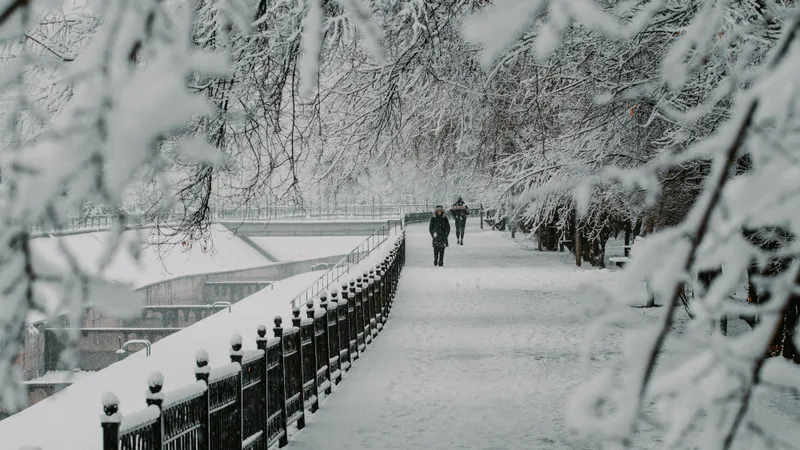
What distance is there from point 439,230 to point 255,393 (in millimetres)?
21154

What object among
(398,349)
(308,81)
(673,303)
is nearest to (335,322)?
(398,349)

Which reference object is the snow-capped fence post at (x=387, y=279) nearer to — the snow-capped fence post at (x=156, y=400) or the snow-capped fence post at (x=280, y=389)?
the snow-capped fence post at (x=280, y=389)

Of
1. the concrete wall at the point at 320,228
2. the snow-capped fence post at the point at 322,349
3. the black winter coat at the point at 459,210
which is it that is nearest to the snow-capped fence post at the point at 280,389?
the snow-capped fence post at the point at 322,349

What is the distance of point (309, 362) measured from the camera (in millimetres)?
10062

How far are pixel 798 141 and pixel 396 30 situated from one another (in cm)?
724

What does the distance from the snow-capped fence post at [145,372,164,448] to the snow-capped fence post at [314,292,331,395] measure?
517cm

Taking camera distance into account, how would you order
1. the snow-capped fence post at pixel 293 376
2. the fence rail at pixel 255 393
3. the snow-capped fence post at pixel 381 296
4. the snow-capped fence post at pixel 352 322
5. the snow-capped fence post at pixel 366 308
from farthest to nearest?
1. the snow-capped fence post at pixel 381 296
2. the snow-capped fence post at pixel 366 308
3. the snow-capped fence post at pixel 352 322
4. the snow-capped fence post at pixel 293 376
5. the fence rail at pixel 255 393

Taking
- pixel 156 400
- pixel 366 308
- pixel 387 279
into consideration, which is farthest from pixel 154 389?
pixel 387 279

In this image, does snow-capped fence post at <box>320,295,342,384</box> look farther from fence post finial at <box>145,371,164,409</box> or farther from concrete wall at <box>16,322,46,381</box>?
concrete wall at <box>16,322,46,381</box>

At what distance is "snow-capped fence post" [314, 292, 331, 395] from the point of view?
34.5 ft

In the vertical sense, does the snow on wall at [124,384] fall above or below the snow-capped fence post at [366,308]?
below

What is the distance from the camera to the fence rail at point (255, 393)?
200 inches

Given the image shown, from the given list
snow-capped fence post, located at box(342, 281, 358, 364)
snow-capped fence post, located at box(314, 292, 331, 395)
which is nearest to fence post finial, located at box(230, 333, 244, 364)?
snow-capped fence post, located at box(314, 292, 331, 395)

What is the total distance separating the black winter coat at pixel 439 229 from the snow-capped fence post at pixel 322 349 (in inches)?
677
